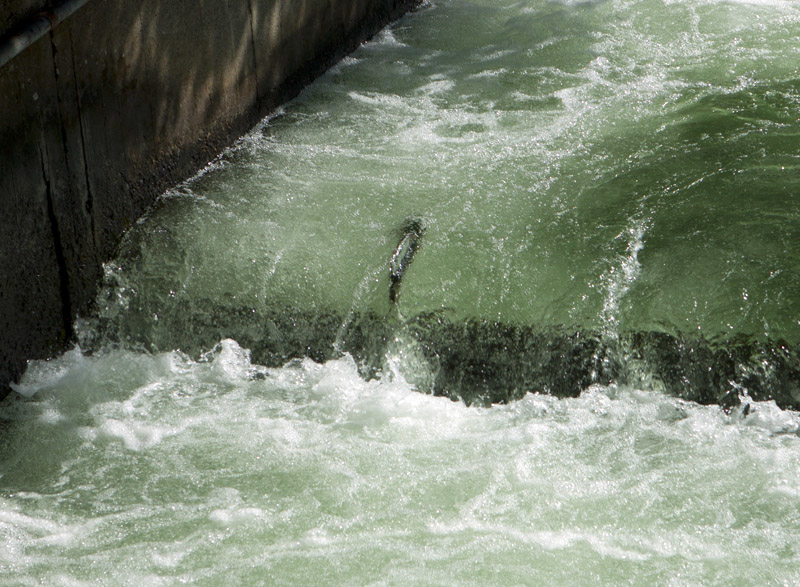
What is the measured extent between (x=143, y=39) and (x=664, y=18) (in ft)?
16.3

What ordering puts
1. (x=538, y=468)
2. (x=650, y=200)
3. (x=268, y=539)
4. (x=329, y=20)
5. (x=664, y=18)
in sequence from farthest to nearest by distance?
(x=664, y=18), (x=329, y=20), (x=650, y=200), (x=538, y=468), (x=268, y=539)

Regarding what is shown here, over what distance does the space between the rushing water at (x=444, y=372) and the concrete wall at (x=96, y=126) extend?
204 mm

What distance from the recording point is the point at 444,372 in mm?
4199

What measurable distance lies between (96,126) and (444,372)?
2.21 m

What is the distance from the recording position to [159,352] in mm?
4512

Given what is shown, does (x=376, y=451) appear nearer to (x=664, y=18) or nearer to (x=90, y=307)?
(x=90, y=307)

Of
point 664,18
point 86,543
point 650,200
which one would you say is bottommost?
point 86,543

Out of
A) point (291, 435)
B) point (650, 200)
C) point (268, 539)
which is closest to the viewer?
point (268, 539)

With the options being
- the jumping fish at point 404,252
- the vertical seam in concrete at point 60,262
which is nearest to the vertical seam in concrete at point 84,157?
the vertical seam in concrete at point 60,262

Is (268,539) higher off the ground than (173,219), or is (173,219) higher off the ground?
(173,219)

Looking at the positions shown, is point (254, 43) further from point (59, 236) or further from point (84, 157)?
point (59, 236)

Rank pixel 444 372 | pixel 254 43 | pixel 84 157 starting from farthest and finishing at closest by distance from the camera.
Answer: pixel 254 43
pixel 84 157
pixel 444 372

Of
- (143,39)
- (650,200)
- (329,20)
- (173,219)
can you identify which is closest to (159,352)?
(173,219)

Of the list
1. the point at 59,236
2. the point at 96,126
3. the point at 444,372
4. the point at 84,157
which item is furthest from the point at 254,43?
the point at 444,372
